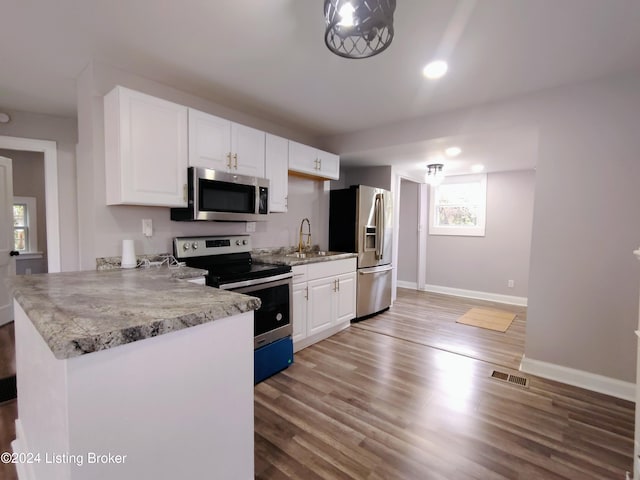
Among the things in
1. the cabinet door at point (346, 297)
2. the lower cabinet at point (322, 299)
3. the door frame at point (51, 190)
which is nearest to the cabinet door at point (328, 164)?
the lower cabinet at point (322, 299)

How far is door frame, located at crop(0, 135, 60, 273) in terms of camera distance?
3.22 metres

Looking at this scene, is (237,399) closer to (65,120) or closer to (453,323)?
(453,323)

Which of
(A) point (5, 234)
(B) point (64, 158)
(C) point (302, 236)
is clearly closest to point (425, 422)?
(C) point (302, 236)

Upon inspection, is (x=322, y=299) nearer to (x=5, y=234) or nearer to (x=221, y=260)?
(x=221, y=260)

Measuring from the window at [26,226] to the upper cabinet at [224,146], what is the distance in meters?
4.55

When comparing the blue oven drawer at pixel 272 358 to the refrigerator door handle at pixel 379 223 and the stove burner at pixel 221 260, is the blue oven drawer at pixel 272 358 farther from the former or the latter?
the refrigerator door handle at pixel 379 223

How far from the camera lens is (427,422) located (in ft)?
6.50

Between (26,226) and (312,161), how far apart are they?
499cm

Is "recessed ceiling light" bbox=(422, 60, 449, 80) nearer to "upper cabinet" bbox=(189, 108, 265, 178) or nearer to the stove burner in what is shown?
"upper cabinet" bbox=(189, 108, 265, 178)

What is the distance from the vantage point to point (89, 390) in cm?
86

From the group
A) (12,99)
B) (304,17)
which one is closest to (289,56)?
(304,17)

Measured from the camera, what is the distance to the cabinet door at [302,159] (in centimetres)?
332

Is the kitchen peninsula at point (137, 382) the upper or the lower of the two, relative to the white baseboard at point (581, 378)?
upper

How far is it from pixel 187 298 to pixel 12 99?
10.4ft
